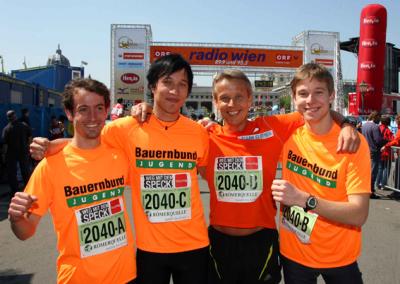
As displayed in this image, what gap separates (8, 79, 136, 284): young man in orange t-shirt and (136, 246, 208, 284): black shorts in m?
0.11

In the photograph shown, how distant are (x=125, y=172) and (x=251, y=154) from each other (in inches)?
35.7

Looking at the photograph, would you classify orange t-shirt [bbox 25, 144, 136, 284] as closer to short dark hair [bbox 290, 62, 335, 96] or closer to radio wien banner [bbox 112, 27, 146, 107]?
short dark hair [bbox 290, 62, 335, 96]

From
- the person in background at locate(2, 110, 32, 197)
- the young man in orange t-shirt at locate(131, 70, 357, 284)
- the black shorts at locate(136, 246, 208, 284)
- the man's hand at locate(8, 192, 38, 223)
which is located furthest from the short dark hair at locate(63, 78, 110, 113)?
the person in background at locate(2, 110, 32, 197)

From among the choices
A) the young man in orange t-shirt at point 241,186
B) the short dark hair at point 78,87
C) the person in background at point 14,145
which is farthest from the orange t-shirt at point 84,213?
the person in background at point 14,145

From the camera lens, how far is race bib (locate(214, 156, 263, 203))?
102 inches

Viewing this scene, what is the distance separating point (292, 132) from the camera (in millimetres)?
2689

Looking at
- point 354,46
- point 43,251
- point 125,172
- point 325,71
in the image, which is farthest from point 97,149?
point 354,46

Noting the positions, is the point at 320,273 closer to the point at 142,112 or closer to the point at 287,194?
the point at 287,194

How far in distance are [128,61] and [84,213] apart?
19801 mm

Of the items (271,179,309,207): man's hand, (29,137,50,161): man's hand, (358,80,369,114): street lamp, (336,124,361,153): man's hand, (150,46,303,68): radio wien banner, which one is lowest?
(271,179,309,207): man's hand

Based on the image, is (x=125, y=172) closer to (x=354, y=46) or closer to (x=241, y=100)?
(x=241, y=100)

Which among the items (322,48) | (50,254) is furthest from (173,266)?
(322,48)

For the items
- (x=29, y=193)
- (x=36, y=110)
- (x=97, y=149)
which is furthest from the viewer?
(x=36, y=110)

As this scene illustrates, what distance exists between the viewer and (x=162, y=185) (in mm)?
2438
